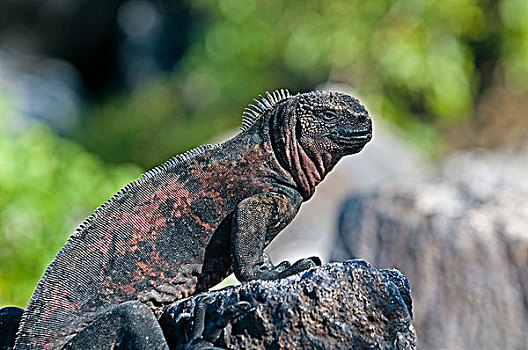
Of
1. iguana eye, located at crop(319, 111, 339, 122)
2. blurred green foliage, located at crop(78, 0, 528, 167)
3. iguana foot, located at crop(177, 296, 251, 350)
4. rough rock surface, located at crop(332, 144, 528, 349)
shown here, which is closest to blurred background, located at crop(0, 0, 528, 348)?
blurred green foliage, located at crop(78, 0, 528, 167)

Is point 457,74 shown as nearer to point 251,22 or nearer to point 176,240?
point 251,22

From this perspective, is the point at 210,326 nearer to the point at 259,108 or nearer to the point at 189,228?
the point at 189,228

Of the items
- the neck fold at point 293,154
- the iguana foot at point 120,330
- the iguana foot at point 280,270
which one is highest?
the neck fold at point 293,154

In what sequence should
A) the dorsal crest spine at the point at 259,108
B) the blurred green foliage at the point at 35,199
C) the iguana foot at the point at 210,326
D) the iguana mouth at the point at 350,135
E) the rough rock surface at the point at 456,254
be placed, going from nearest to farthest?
1. the iguana foot at the point at 210,326
2. the iguana mouth at the point at 350,135
3. the dorsal crest spine at the point at 259,108
4. the rough rock surface at the point at 456,254
5. the blurred green foliage at the point at 35,199

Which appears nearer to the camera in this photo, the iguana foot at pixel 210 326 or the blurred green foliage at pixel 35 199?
the iguana foot at pixel 210 326

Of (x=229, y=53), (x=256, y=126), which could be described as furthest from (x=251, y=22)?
(x=256, y=126)

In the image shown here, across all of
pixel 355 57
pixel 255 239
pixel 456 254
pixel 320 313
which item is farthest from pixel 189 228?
pixel 355 57

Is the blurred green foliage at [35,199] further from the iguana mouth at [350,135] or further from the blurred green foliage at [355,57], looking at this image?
the blurred green foliage at [355,57]

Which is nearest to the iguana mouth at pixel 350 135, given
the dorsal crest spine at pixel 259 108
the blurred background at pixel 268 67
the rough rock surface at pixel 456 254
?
the dorsal crest spine at pixel 259 108

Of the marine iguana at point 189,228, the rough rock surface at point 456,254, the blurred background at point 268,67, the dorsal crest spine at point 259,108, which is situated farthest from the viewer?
the blurred background at point 268,67
